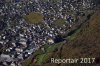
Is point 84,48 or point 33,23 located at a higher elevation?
point 33,23

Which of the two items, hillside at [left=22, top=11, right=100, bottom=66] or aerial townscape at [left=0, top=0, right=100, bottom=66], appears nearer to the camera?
hillside at [left=22, top=11, right=100, bottom=66]

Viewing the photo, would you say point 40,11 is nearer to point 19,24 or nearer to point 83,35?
point 19,24

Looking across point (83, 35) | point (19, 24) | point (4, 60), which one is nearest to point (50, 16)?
point (19, 24)

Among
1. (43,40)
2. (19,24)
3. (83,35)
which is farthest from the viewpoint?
(19,24)

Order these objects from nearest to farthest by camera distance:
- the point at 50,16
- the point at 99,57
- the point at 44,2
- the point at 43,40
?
the point at 99,57
the point at 43,40
the point at 50,16
the point at 44,2

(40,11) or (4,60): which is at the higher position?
(40,11)

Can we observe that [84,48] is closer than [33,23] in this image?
Yes

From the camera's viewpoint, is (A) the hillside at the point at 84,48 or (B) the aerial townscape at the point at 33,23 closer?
(A) the hillside at the point at 84,48

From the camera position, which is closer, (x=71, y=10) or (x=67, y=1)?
(x=71, y=10)
